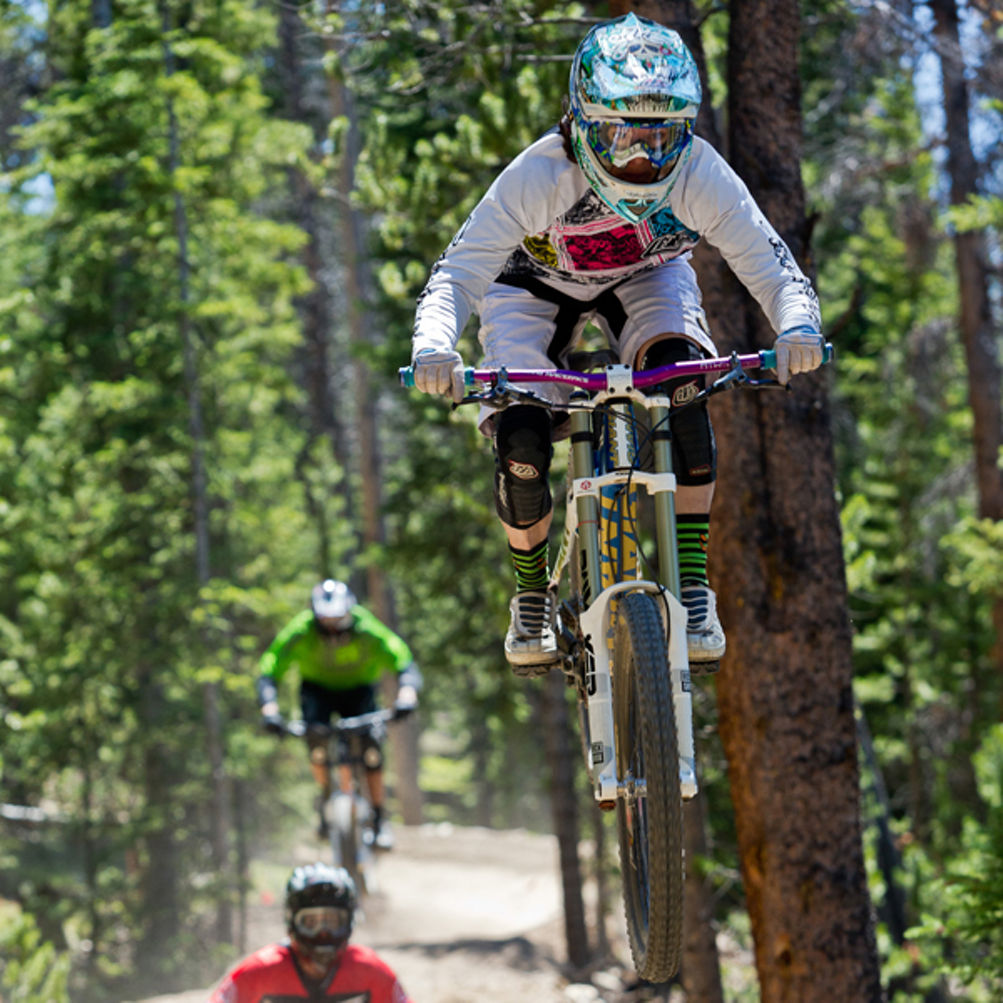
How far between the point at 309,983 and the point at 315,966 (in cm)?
10

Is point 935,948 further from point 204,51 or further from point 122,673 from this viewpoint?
point 204,51

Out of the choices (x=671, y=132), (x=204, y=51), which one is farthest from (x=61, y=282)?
(x=671, y=132)

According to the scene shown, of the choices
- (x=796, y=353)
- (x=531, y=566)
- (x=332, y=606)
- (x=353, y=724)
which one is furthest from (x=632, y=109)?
(x=353, y=724)

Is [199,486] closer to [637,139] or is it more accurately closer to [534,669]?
[534,669]

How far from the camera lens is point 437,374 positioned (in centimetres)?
392

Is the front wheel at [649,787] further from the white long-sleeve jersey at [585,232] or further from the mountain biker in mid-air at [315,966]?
the mountain biker in mid-air at [315,966]

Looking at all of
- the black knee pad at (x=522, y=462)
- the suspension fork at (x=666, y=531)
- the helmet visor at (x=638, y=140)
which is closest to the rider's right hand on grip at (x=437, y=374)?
the black knee pad at (x=522, y=462)

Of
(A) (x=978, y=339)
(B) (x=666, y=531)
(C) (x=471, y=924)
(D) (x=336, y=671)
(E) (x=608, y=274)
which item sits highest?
(A) (x=978, y=339)

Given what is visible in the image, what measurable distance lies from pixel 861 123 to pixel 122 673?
1438 centimetres

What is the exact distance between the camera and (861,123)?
780 inches

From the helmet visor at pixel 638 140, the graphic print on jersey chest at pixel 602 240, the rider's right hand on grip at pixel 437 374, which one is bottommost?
the rider's right hand on grip at pixel 437 374

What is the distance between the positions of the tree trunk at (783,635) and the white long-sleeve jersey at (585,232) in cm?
237

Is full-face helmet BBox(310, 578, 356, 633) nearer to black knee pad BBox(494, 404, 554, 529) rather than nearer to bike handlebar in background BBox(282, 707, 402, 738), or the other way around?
bike handlebar in background BBox(282, 707, 402, 738)

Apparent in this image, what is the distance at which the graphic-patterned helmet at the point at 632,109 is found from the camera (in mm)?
3832
